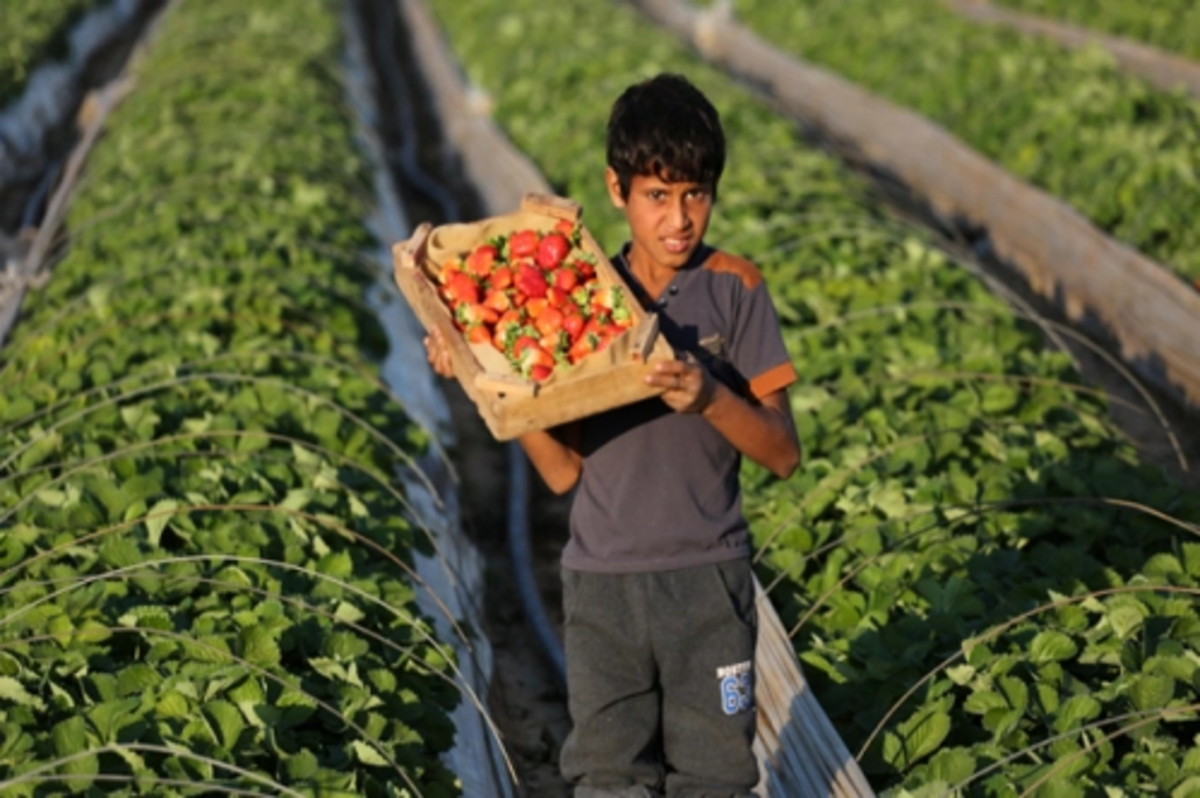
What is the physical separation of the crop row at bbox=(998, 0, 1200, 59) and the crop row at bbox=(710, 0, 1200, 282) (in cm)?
123

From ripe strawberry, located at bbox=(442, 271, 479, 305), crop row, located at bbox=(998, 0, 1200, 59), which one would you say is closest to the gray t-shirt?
ripe strawberry, located at bbox=(442, 271, 479, 305)

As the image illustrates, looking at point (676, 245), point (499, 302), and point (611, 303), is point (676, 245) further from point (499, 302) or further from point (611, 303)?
point (499, 302)

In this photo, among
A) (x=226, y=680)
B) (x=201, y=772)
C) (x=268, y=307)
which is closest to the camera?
(x=201, y=772)

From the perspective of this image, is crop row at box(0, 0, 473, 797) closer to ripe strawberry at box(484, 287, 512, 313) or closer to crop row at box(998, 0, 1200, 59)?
ripe strawberry at box(484, 287, 512, 313)

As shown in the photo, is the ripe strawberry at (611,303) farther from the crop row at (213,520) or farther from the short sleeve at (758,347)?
the crop row at (213,520)

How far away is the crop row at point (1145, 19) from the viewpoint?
13898mm

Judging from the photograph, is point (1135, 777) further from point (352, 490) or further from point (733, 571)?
point (352, 490)

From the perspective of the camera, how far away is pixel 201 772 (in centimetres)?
364

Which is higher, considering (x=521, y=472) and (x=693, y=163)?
(x=693, y=163)

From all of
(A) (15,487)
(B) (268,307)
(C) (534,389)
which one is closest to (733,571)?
(C) (534,389)

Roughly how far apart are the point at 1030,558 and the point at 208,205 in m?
5.51

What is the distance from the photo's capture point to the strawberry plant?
3.23m

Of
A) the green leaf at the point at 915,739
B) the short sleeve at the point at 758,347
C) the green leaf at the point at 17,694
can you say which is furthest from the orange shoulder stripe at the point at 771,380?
the green leaf at the point at 17,694

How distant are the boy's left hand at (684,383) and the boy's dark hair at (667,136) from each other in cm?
43
